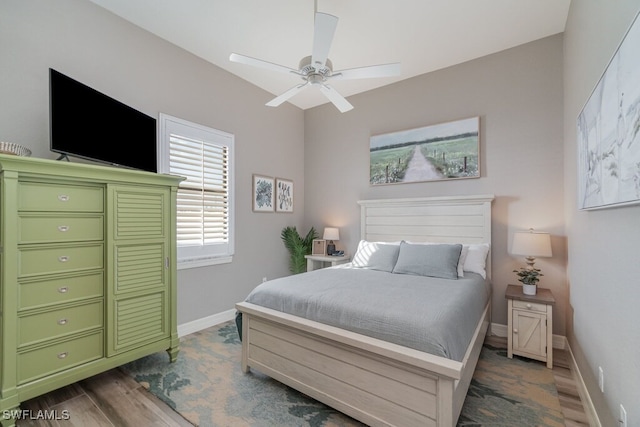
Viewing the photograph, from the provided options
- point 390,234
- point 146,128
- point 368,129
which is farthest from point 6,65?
point 390,234

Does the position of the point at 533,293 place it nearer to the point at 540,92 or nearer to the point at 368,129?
the point at 540,92

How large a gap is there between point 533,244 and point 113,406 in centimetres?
363

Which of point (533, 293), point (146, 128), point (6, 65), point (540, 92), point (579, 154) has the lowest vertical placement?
point (533, 293)

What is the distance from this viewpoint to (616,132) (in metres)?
1.29

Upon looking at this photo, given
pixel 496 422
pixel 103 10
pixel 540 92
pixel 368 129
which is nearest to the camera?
pixel 496 422

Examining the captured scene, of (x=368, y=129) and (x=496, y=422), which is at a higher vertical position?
(x=368, y=129)

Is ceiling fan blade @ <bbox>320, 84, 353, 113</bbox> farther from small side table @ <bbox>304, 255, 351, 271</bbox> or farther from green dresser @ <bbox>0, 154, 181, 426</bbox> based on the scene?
small side table @ <bbox>304, 255, 351, 271</bbox>

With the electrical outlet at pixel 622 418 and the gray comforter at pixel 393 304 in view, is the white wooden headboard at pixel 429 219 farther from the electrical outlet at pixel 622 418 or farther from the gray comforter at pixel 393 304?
the electrical outlet at pixel 622 418

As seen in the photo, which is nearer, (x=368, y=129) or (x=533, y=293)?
(x=533, y=293)

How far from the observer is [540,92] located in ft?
9.78

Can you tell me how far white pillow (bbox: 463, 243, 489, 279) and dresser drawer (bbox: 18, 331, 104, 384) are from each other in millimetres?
3302

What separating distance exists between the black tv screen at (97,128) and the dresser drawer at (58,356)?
134 centimetres

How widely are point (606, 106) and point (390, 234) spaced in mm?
2574

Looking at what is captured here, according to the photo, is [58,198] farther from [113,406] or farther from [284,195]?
[284,195]
